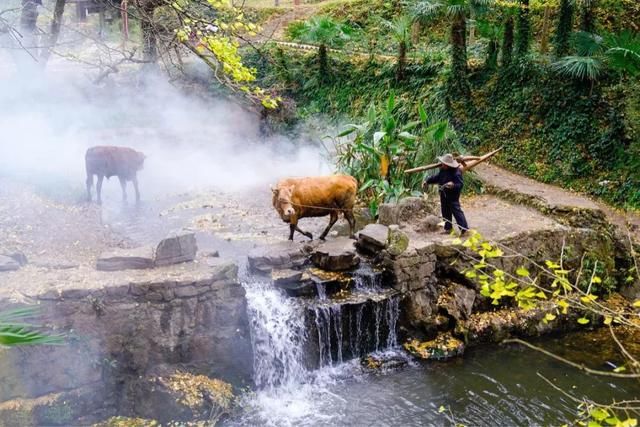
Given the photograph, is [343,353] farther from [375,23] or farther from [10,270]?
[375,23]

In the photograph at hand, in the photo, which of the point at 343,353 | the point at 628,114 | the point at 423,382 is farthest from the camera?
the point at 628,114

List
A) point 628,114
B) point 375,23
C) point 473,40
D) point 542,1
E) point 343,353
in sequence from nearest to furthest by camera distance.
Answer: point 343,353, point 628,114, point 542,1, point 473,40, point 375,23

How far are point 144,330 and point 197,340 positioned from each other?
807 mm

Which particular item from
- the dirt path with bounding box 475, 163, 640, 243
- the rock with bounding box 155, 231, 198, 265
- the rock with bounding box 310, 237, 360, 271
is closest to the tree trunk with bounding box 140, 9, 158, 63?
the rock with bounding box 155, 231, 198, 265

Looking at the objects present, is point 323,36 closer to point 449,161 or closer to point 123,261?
point 449,161

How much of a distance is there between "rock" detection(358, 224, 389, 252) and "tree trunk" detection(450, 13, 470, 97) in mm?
9563

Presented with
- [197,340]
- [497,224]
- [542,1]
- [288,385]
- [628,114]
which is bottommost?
[288,385]

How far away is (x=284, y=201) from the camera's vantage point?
9602 millimetres

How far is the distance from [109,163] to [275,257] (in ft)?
19.7

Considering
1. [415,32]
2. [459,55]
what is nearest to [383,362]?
[459,55]

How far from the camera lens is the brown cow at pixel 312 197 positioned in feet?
31.9

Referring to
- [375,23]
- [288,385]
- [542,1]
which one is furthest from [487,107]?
[288,385]

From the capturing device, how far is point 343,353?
30.6ft

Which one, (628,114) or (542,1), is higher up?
(542,1)
